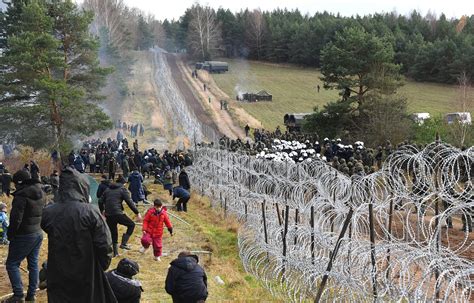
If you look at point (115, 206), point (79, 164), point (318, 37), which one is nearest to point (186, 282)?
point (115, 206)

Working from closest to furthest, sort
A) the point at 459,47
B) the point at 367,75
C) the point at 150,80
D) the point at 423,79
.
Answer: the point at 367,75, the point at 459,47, the point at 423,79, the point at 150,80

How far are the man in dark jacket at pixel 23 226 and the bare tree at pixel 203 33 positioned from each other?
82.4m

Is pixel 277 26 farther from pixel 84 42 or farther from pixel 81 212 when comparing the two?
pixel 81 212

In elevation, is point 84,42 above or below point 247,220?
above

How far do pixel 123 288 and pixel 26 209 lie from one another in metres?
1.71

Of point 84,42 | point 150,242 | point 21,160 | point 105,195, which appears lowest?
point 21,160

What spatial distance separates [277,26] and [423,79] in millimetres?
30689

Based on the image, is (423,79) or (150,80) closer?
(423,79)

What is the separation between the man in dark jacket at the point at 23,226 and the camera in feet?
21.3

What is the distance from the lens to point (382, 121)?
32906 mm

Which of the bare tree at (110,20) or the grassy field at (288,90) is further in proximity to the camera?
the bare tree at (110,20)

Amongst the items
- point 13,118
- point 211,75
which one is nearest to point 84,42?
point 13,118

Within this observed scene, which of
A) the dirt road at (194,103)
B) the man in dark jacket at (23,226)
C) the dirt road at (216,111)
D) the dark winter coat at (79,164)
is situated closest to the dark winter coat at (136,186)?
the man in dark jacket at (23,226)

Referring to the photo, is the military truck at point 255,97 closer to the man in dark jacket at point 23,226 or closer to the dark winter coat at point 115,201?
the dark winter coat at point 115,201
